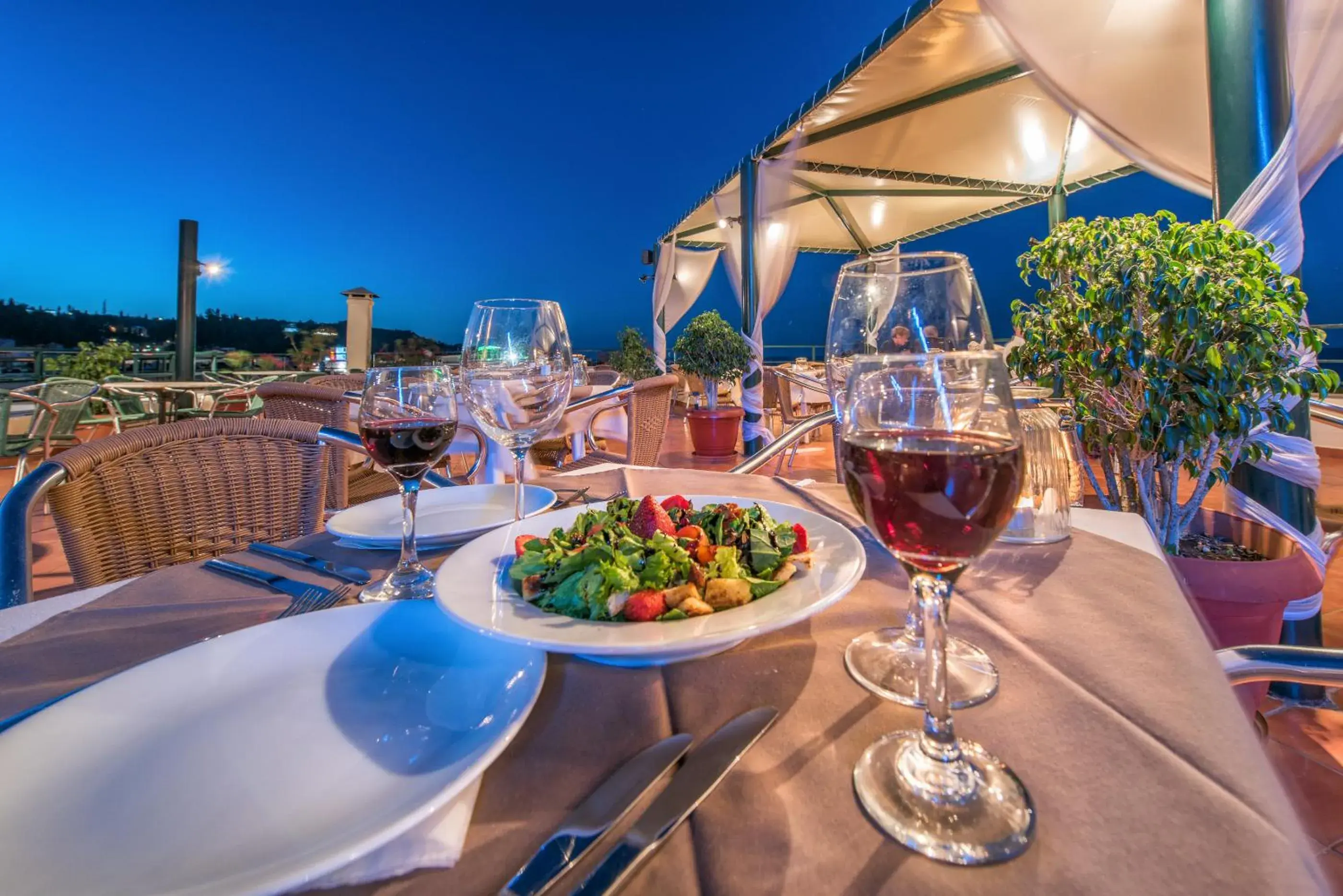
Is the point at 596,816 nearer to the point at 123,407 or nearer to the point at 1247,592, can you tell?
the point at 1247,592

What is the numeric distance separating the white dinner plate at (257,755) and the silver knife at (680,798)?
0.08 meters

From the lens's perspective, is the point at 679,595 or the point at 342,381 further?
the point at 342,381

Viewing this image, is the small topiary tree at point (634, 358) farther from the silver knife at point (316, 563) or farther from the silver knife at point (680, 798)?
the silver knife at point (680, 798)

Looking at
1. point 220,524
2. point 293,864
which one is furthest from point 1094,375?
point 220,524

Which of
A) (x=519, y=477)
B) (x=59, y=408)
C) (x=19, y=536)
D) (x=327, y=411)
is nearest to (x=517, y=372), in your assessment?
(x=519, y=477)

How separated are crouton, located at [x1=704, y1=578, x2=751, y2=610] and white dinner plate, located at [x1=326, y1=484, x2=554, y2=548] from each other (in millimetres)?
366

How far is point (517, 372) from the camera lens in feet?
2.47

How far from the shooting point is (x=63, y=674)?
442 mm

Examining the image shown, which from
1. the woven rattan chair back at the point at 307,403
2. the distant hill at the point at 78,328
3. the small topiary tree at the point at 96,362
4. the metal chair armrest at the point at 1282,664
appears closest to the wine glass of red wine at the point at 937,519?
the metal chair armrest at the point at 1282,664

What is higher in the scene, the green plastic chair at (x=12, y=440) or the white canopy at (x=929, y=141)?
the white canopy at (x=929, y=141)

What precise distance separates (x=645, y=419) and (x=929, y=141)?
16.7 ft

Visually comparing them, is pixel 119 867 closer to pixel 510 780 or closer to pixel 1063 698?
pixel 510 780

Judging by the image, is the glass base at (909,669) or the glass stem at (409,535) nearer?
the glass base at (909,669)

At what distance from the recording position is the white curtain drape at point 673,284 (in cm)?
919
